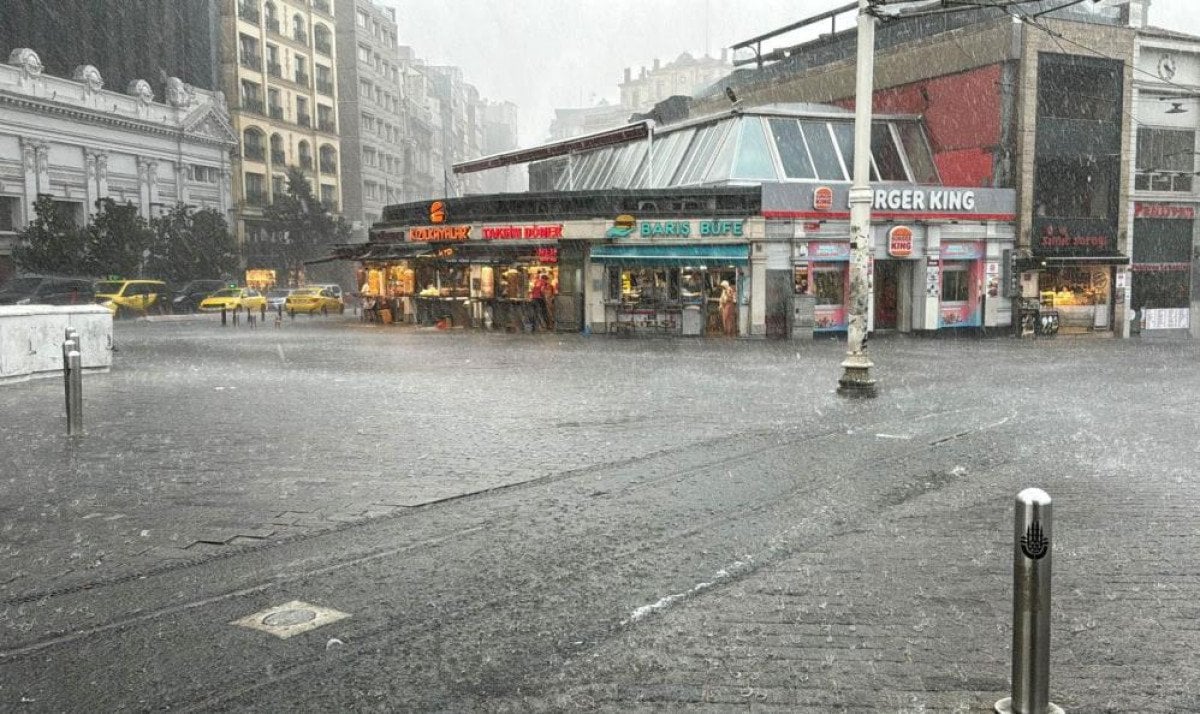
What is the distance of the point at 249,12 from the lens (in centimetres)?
6781

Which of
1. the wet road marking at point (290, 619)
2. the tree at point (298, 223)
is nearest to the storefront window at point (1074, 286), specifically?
the wet road marking at point (290, 619)

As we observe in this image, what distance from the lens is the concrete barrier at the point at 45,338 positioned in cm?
1585

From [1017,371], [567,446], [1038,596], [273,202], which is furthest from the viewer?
[273,202]

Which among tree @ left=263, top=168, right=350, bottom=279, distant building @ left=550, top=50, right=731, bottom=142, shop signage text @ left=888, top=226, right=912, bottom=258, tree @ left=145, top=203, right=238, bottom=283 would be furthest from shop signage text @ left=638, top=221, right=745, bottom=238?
distant building @ left=550, top=50, right=731, bottom=142

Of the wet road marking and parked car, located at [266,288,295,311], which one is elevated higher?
parked car, located at [266,288,295,311]

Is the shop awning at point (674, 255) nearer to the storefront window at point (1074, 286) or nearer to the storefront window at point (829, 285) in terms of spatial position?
the storefront window at point (829, 285)

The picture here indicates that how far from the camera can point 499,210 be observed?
32500 millimetres

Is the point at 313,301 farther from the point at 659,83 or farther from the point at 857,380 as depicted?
the point at 659,83

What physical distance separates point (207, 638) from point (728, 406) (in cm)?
916

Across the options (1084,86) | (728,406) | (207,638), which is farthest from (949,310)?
(207,638)

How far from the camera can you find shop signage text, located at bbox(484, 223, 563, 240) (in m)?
30.3

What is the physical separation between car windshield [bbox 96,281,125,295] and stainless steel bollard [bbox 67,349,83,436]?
34034 millimetres

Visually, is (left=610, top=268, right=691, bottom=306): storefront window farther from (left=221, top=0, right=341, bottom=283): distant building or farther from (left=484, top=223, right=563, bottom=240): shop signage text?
(left=221, top=0, right=341, bottom=283): distant building

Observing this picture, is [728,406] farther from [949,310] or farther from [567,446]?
[949,310]
